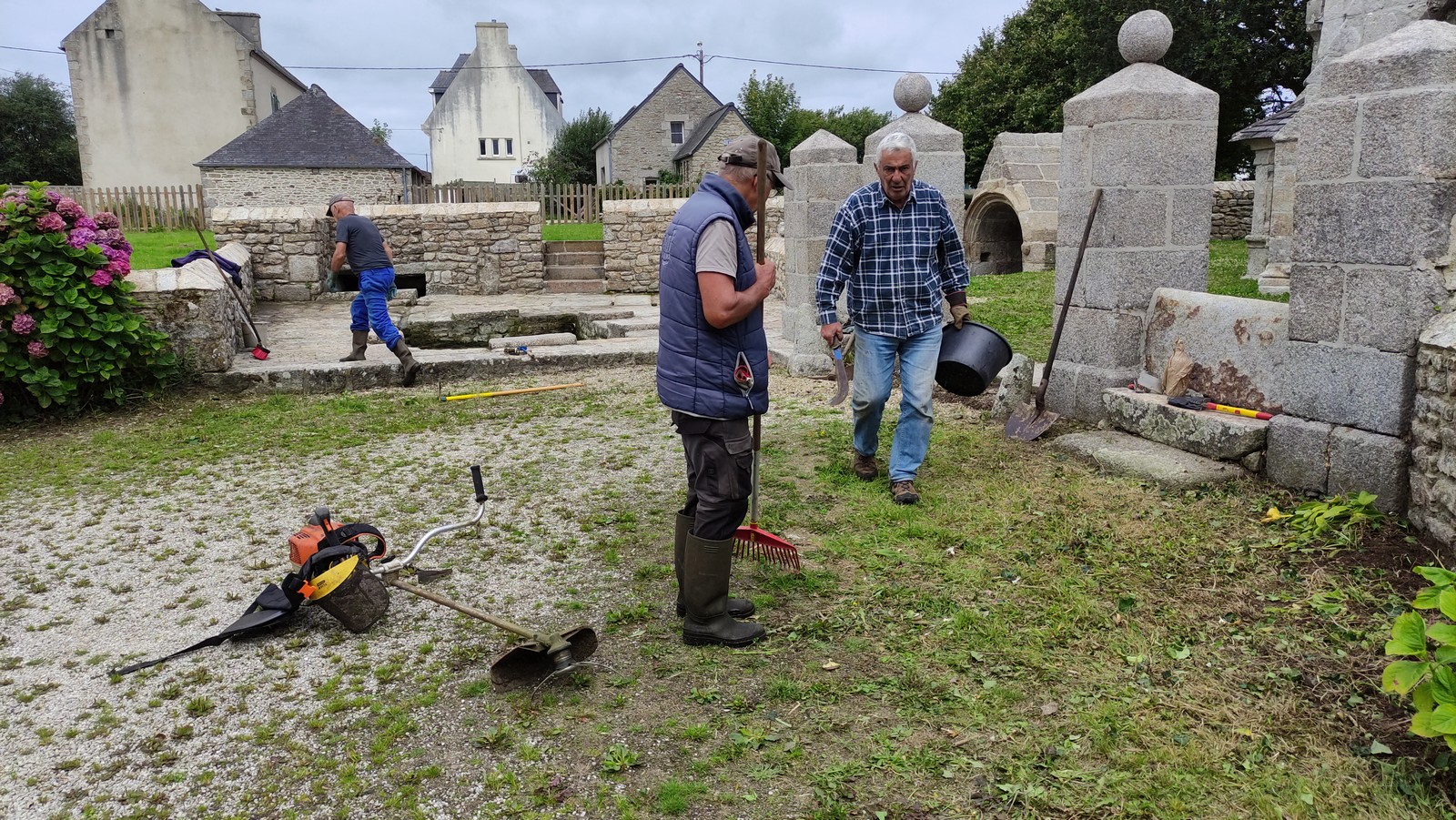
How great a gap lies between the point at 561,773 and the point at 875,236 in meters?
3.23

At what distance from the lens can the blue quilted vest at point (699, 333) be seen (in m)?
3.38

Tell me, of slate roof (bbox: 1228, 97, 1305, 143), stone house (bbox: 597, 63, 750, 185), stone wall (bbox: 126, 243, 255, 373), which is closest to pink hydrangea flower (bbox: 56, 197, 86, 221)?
stone wall (bbox: 126, 243, 255, 373)

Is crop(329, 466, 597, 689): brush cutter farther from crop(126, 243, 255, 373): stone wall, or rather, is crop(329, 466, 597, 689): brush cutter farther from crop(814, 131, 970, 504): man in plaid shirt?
crop(126, 243, 255, 373): stone wall

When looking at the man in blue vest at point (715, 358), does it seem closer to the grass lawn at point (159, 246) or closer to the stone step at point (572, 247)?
the grass lawn at point (159, 246)

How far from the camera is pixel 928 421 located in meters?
5.04

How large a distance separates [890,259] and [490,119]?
43.3 metres

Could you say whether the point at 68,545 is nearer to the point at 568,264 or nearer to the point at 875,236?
the point at 875,236

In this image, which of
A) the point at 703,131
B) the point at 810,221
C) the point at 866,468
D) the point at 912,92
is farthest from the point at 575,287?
the point at 703,131

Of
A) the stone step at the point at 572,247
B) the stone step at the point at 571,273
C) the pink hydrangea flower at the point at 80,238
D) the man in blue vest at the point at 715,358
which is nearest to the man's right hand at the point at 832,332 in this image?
the man in blue vest at the point at 715,358

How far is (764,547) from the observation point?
4.16 metres

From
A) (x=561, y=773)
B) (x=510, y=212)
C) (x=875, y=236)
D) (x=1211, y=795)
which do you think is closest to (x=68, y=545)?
(x=561, y=773)

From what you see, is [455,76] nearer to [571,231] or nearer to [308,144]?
[308,144]

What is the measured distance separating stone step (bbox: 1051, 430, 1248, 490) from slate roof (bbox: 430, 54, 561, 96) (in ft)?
148

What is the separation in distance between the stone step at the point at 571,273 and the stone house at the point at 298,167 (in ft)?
43.7
